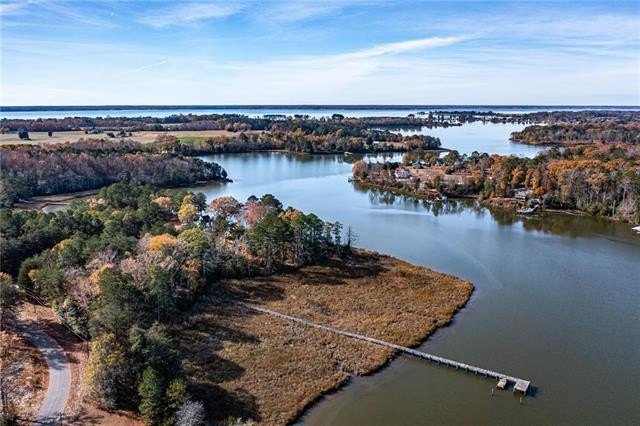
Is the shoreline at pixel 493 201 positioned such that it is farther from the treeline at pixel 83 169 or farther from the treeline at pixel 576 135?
the treeline at pixel 576 135

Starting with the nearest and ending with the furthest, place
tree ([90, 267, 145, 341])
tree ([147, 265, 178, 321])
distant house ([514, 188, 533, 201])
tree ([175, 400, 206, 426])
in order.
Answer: tree ([175, 400, 206, 426])
tree ([90, 267, 145, 341])
tree ([147, 265, 178, 321])
distant house ([514, 188, 533, 201])

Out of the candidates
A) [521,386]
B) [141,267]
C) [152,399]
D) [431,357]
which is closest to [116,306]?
[141,267]

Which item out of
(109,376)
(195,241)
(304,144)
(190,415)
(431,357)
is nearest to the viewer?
(190,415)

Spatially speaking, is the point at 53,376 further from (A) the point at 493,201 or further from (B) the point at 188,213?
(A) the point at 493,201

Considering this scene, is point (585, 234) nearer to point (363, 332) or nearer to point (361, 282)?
point (361, 282)

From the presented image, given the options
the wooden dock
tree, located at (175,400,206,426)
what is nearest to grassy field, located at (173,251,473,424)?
the wooden dock

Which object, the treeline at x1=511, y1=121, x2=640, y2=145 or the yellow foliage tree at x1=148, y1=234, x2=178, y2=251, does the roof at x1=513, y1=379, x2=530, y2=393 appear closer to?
the yellow foliage tree at x1=148, y1=234, x2=178, y2=251

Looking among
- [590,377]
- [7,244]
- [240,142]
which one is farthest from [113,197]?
[240,142]
